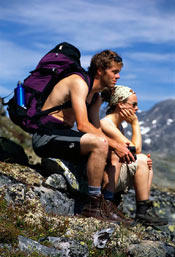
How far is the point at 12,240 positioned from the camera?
18.7 ft

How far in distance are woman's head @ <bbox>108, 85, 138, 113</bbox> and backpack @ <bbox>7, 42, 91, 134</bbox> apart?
1.29 meters

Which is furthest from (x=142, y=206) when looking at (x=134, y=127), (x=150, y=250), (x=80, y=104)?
(x=80, y=104)

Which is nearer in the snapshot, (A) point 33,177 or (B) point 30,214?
(B) point 30,214

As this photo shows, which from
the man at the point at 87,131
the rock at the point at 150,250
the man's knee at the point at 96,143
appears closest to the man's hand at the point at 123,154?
the man at the point at 87,131

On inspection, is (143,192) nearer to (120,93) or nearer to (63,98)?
(120,93)

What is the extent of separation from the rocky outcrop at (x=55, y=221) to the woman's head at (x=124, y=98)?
6.29 ft

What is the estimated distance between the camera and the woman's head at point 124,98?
30.4 ft

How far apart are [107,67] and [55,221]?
146 inches

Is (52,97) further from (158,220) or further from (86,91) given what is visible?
(158,220)

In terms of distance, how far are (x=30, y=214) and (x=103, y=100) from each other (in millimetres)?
3903

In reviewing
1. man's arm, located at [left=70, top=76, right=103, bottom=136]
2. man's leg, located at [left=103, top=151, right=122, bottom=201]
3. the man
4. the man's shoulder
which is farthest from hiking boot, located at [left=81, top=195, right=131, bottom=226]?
the man's shoulder

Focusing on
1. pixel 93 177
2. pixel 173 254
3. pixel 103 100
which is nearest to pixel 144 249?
pixel 173 254

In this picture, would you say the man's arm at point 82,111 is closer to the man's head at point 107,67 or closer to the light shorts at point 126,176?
the man's head at point 107,67

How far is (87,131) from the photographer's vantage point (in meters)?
7.79
